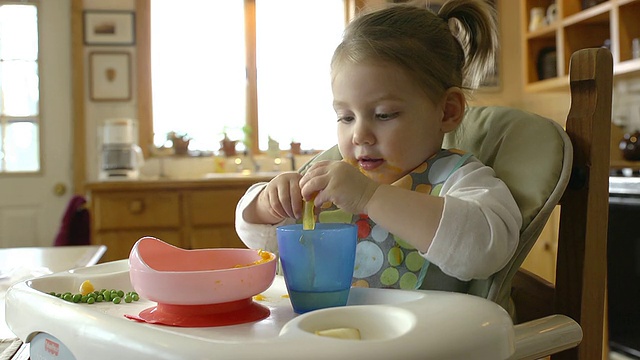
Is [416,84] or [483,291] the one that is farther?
[416,84]

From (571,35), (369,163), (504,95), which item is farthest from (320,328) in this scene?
(504,95)

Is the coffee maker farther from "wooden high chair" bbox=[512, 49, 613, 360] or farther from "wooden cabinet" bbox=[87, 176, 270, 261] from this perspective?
"wooden high chair" bbox=[512, 49, 613, 360]

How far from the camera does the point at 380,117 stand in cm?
92

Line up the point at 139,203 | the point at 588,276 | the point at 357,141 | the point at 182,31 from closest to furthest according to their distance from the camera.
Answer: the point at 588,276, the point at 357,141, the point at 139,203, the point at 182,31

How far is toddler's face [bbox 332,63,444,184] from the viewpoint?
35.7 inches

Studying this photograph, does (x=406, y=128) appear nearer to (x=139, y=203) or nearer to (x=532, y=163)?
(x=532, y=163)

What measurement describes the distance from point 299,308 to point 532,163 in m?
0.41

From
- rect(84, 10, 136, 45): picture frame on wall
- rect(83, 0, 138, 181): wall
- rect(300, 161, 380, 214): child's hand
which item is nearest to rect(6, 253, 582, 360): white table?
rect(300, 161, 380, 214): child's hand

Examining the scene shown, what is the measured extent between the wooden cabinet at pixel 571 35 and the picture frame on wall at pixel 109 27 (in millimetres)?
2190

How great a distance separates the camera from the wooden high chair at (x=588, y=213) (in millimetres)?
802

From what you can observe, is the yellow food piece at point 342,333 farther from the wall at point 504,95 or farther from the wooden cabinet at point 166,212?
the wall at point 504,95

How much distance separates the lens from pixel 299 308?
0.66 metres

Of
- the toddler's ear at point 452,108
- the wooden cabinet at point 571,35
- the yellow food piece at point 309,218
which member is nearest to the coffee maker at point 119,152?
the wooden cabinet at point 571,35

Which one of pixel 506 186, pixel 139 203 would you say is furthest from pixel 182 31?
pixel 506 186
